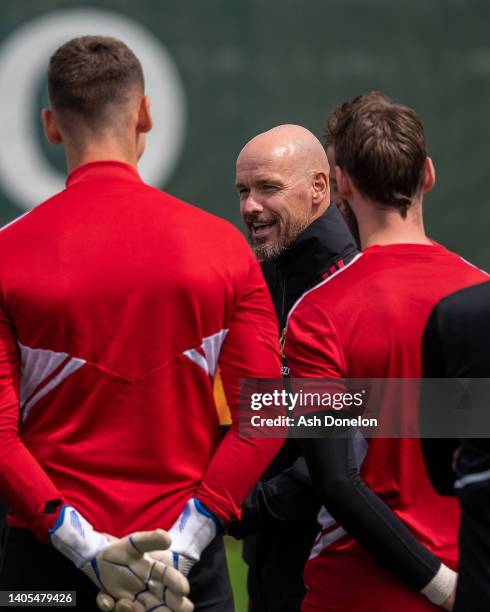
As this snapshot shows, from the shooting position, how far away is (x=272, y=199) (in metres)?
3.01

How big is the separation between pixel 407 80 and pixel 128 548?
402cm

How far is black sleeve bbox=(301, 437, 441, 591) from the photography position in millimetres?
2160

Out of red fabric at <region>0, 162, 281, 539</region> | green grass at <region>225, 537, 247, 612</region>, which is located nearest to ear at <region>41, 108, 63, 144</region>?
red fabric at <region>0, 162, 281, 539</region>

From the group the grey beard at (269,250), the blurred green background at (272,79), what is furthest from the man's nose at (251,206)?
the blurred green background at (272,79)

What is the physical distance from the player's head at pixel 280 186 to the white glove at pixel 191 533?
3.11 ft

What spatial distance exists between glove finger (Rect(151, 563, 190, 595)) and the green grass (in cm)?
251

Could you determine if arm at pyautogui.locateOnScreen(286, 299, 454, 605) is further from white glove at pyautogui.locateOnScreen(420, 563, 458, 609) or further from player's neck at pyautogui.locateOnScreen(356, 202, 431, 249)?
player's neck at pyautogui.locateOnScreen(356, 202, 431, 249)

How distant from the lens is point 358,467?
225cm

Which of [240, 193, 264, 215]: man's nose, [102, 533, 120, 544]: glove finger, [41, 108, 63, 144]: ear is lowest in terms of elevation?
[102, 533, 120, 544]: glove finger

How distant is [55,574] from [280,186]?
1316mm

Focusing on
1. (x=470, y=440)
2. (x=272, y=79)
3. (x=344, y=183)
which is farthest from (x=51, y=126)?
(x=272, y=79)

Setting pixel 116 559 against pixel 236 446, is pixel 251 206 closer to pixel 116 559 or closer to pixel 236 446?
pixel 236 446

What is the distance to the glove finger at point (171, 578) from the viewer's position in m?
2.03

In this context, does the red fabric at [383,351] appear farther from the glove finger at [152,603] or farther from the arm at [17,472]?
the arm at [17,472]
